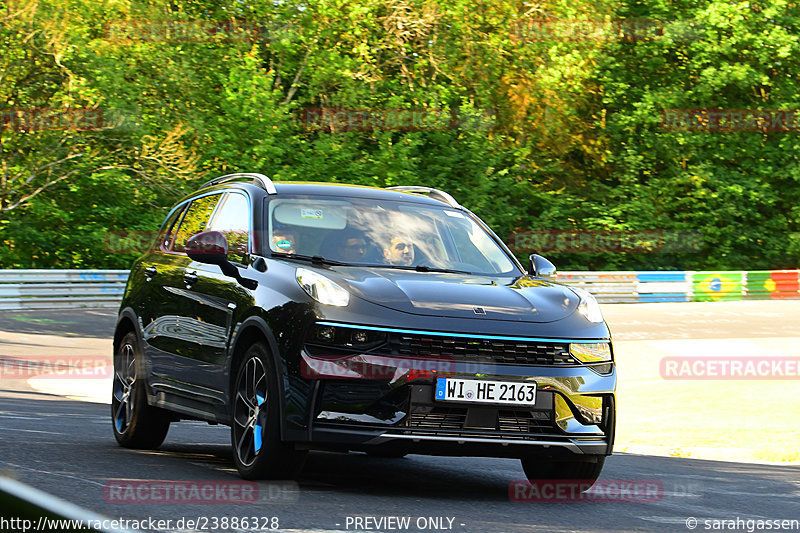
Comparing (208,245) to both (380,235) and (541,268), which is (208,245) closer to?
(380,235)

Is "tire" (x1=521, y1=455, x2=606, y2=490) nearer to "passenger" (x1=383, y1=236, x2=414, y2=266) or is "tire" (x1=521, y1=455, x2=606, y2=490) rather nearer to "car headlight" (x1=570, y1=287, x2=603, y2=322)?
"car headlight" (x1=570, y1=287, x2=603, y2=322)

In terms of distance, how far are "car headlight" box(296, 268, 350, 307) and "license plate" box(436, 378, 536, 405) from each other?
679 mm

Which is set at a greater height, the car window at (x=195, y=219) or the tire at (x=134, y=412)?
the car window at (x=195, y=219)

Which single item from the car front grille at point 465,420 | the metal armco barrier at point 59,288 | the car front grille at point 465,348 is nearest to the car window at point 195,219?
the car front grille at point 465,348

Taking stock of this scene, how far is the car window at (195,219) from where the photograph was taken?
8.73m

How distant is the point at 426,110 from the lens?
39875 mm

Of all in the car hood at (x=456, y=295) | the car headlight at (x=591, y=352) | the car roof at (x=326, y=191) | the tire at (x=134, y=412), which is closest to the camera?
the car hood at (x=456, y=295)

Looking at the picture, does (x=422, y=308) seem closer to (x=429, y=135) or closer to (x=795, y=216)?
(x=429, y=135)

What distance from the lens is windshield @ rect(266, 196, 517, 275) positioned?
24.8 ft

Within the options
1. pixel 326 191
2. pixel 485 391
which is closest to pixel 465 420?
pixel 485 391

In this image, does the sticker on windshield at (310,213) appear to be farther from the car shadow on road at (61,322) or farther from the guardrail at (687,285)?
the guardrail at (687,285)

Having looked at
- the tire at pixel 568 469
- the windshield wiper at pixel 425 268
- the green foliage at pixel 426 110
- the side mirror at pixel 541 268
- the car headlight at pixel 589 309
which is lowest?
the green foliage at pixel 426 110

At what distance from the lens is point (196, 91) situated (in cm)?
3806

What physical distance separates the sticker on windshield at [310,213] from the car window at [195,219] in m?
1.05
